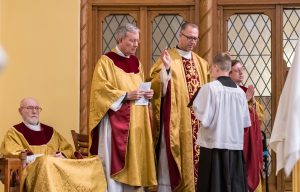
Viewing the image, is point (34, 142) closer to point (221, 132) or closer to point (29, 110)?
point (29, 110)

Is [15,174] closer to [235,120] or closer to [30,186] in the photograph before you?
[30,186]

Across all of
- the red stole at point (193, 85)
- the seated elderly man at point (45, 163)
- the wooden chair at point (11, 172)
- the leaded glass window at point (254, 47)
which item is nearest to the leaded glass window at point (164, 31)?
the leaded glass window at point (254, 47)

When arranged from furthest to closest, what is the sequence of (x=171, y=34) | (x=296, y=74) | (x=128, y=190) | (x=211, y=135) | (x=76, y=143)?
(x=171, y=34), (x=76, y=143), (x=128, y=190), (x=211, y=135), (x=296, y=74)

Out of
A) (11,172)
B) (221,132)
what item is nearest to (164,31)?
(221,132)

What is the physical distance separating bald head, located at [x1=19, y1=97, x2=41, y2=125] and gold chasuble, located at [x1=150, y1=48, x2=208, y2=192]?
1273 millimetres

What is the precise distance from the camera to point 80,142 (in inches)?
229

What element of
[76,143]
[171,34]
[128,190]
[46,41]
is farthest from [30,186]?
[171,34]

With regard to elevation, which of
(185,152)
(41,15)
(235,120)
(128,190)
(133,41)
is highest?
(41,15)

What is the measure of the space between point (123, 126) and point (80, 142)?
110 cm

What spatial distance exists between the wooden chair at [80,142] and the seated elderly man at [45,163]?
0.55ft

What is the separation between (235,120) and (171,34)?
2482 mm

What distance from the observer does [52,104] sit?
625cm

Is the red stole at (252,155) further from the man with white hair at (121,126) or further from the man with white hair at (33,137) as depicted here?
the man with white hair at (33,137)

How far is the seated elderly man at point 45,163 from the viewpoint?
4430mm
